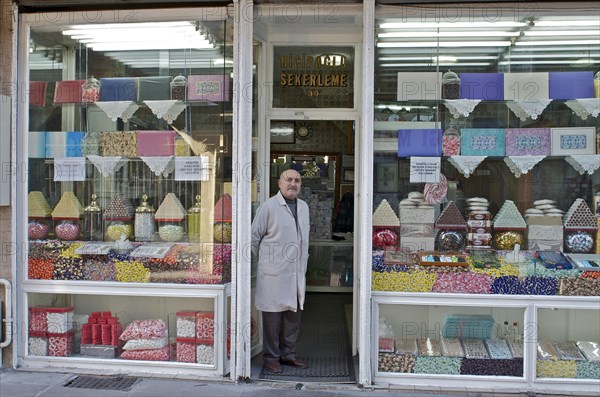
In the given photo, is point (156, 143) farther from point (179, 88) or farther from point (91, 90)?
point (91, 90)

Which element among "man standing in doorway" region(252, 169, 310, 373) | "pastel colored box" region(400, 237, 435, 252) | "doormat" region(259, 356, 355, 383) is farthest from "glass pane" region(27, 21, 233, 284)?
"pastel colored box" region(400, 237, 435, 252)

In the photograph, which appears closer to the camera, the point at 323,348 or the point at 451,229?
the point at 451,229

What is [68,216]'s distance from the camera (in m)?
5.61

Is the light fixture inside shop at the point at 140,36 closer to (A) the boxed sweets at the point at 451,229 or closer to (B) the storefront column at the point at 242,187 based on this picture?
(B) the storefront column at the point at 242,187

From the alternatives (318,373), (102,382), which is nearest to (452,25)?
(318,373)

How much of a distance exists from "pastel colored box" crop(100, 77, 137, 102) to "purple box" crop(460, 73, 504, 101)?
9.89 feet

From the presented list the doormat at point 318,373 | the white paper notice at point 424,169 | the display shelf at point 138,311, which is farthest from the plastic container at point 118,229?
the white paper notice at point 424,169

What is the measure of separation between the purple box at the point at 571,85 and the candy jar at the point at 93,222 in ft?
13.9

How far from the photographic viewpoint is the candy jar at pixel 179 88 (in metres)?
5.47

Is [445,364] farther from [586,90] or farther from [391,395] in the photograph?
[586,90]

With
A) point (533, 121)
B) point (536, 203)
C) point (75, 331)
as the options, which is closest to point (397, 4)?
point (533, 121)

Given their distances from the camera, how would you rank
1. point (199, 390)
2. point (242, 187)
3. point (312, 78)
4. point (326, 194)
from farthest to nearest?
point (326, 194) → point (312, 78) → point (242, 187) → point (199, 390)

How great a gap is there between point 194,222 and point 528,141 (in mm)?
3067

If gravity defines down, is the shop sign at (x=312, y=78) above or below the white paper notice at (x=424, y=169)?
above
